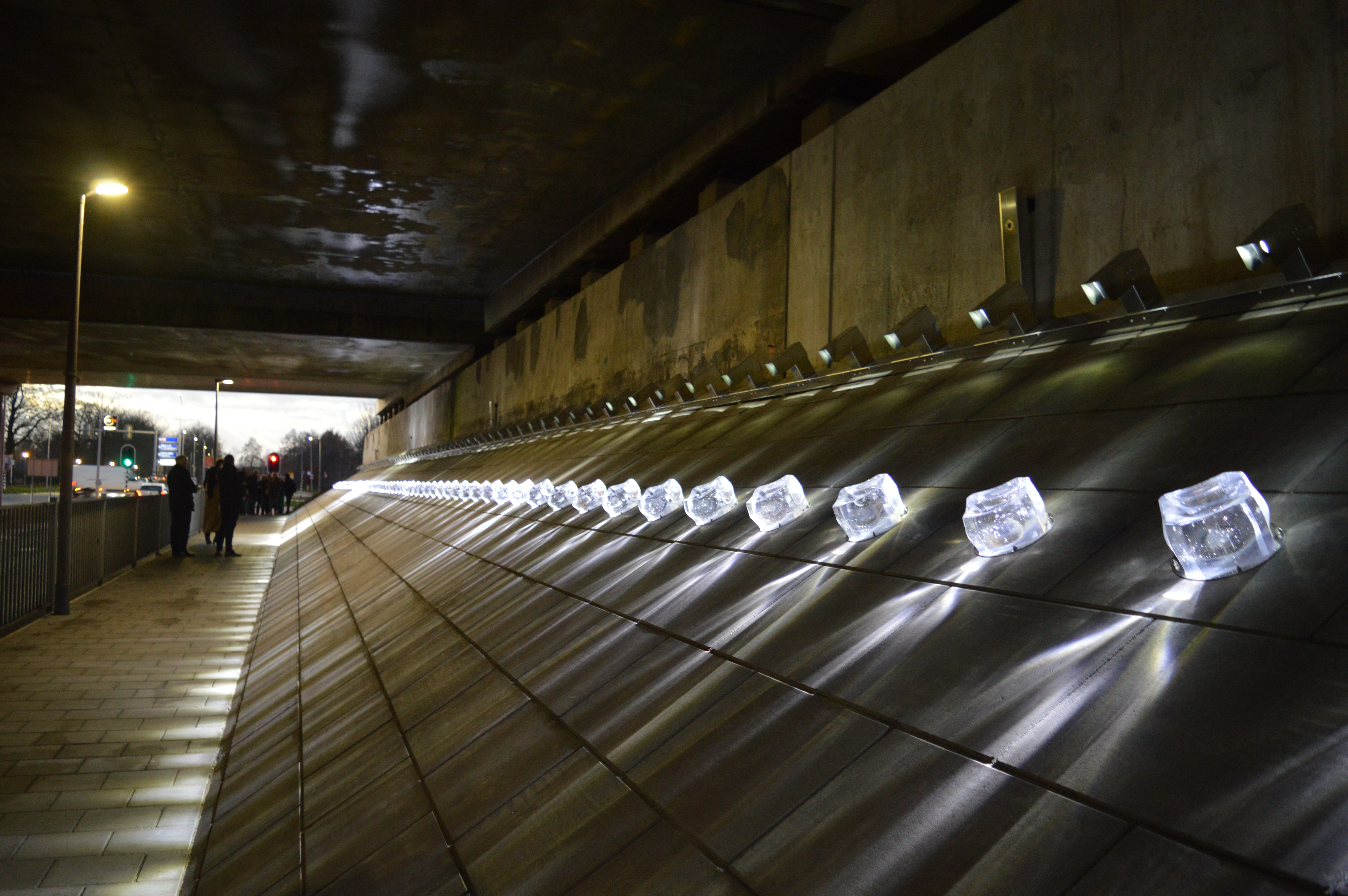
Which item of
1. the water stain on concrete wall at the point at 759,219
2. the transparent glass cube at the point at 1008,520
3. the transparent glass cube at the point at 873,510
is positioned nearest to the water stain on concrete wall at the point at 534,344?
the water stain on concrete wall at the point at 759,219

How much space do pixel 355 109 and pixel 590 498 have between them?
7134mm

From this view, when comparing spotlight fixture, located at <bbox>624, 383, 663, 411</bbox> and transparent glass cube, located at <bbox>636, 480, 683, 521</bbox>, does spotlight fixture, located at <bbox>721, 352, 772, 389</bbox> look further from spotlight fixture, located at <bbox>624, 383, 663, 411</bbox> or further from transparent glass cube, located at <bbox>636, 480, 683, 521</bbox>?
transparent glass cube, located at <bbox>636, 480, 683, 521</bbox>

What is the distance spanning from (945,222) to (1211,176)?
→ 220 cm

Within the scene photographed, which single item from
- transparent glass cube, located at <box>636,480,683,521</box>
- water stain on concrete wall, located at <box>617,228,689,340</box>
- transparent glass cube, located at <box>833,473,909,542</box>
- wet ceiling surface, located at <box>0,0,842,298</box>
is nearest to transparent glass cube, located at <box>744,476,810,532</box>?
transparent glass cube, located at <box>833,473,909,542</box>

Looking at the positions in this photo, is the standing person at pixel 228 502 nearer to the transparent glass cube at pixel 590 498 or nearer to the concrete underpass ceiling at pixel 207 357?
the concrete underpass ceiling at pixel 207 357

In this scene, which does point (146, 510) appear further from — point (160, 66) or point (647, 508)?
point (647, 508)

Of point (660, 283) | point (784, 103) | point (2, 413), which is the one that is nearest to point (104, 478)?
point (2, 413)

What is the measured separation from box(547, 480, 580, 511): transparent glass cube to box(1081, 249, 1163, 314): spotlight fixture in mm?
3413

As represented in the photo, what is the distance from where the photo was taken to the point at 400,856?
8.64ft

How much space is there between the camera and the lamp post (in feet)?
40.7

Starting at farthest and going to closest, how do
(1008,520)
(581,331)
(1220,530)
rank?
(581,331) → (1008,520) → (1220,530)

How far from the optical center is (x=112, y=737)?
698 centimetres

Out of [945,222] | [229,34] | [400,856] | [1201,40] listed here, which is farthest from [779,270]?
[400,856]

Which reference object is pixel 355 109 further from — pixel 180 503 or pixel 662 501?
pixel 180 503
